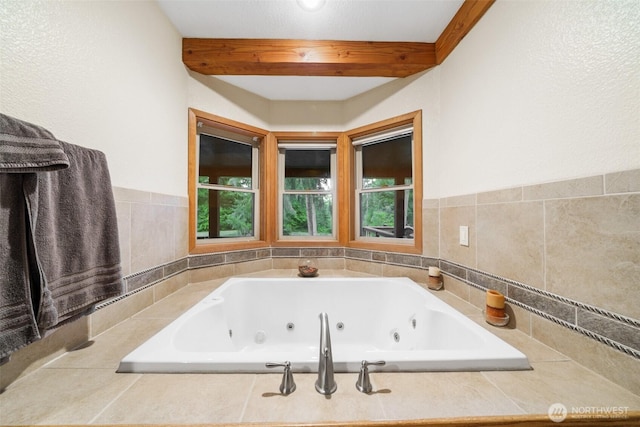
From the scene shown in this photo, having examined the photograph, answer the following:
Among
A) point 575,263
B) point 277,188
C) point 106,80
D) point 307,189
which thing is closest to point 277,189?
point 277,188

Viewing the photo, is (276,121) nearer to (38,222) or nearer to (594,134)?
(38,222)

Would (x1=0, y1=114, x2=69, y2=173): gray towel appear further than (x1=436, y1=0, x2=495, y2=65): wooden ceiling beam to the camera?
No

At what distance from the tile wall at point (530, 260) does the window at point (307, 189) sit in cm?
89

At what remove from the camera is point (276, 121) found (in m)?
2.11

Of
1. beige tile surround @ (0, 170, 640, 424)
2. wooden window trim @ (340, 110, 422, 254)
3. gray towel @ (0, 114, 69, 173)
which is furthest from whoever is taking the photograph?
wooden window trim @ (340, 110, 422, 254)

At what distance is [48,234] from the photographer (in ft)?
2.13

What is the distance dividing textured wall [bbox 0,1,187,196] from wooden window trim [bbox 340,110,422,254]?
4.39ft

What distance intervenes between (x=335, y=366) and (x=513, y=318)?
2.79 feet

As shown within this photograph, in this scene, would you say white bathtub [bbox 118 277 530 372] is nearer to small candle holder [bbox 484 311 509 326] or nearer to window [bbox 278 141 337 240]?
small candle holder [bbox 484 311 509 326]

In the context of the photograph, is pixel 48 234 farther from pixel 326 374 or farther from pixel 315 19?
pixel 315 19

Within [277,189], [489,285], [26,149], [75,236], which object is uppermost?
[277,189]

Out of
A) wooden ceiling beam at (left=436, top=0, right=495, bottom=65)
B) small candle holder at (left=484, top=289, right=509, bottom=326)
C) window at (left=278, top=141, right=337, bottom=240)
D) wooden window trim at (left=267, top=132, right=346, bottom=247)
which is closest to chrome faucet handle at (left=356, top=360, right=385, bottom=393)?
small candle holder at (left=484, top=289, right=509, bottom=326)

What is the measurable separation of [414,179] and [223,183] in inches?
63.7

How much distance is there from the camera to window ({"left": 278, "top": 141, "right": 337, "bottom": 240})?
87.4 inches
